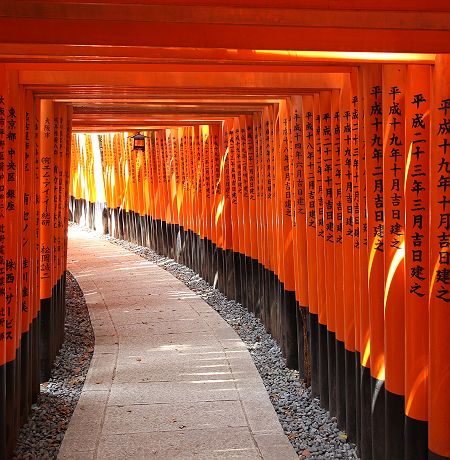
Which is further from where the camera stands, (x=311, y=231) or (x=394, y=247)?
(x=311, y=231)

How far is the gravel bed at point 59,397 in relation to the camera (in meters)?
6.23

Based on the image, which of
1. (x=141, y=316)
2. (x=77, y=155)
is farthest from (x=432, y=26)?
(x=77, y=155)

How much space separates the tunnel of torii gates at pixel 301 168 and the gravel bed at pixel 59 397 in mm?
201

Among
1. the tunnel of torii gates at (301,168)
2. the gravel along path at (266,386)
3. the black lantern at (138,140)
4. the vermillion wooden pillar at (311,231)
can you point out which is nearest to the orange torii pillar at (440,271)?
the tunnel of torii gates at (301,168)

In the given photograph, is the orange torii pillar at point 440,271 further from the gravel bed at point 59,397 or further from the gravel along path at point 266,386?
the gravel bed at point 59,397

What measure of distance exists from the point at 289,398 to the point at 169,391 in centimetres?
119

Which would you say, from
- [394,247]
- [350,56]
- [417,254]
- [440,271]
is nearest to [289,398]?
[394,247]

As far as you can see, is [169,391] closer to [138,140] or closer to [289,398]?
[289,398]

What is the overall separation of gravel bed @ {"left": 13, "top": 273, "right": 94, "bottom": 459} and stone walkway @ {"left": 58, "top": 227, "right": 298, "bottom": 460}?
4.9 inches

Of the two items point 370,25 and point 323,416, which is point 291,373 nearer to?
point 323,416

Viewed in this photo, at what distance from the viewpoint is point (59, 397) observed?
24.9ft

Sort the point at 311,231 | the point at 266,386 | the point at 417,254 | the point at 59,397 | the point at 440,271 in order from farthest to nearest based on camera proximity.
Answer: the point at 266,386 → the point at 59,397 → the point at 311,231 → the point at 417,254 → the point at 440,271

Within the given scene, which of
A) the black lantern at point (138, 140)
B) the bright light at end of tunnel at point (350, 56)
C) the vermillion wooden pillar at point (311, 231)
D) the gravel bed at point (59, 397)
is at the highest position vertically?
the black lantern at point (138, 140)

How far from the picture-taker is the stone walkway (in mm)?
6105
